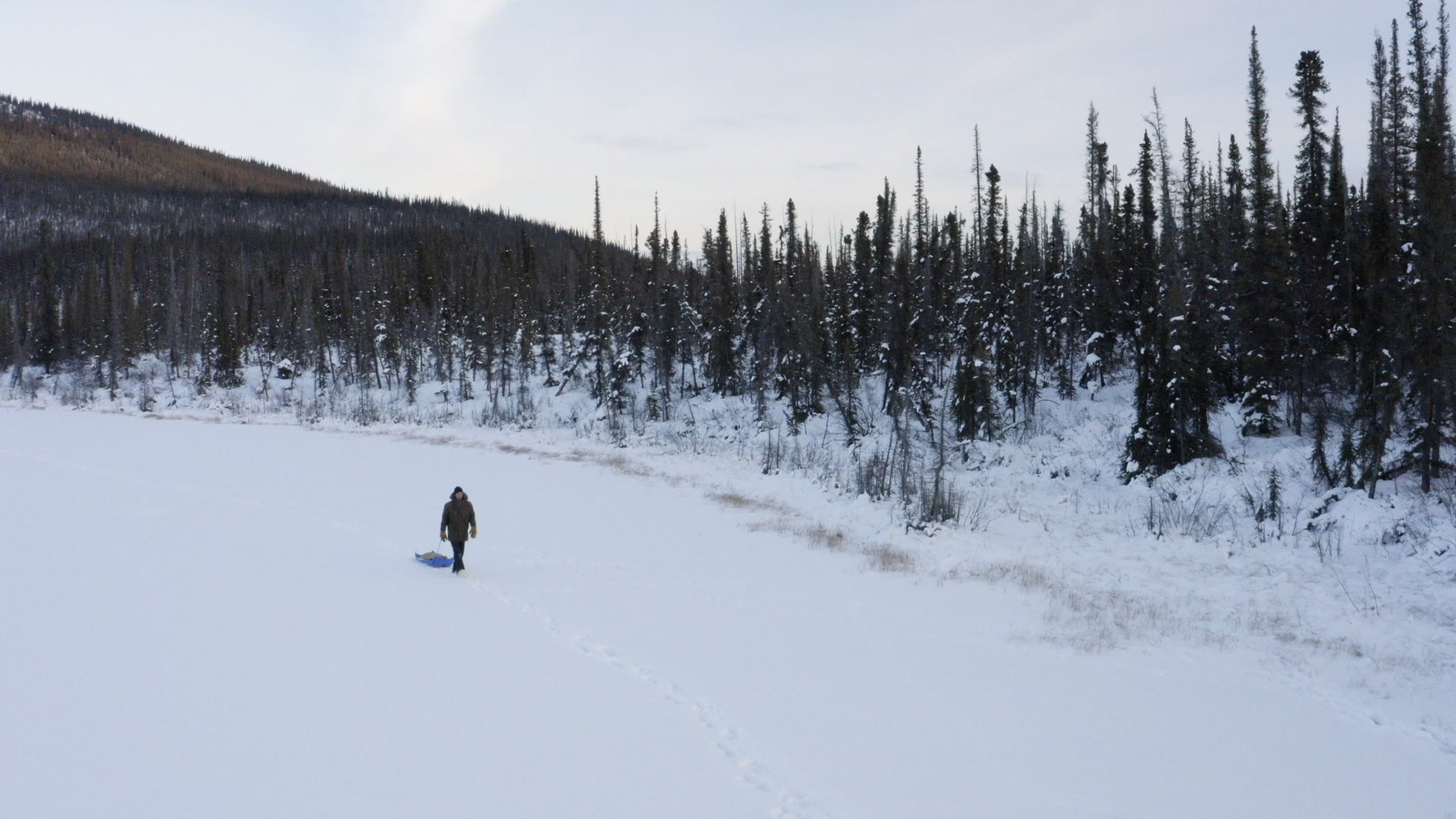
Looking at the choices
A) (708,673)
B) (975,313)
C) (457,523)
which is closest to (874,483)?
(457,523)

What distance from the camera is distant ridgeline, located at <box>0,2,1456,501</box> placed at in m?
24.8

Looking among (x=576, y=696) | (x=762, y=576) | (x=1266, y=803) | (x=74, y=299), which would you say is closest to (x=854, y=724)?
(x=576, y=696)

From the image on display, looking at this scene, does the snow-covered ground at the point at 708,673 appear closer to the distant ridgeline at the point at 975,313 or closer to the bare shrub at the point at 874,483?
the bare shrub at the point at 874,483

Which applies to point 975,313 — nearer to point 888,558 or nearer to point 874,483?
point 874,483

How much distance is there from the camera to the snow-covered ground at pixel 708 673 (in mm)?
6082

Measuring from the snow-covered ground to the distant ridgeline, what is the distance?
1150cm

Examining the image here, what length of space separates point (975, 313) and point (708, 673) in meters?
35.1

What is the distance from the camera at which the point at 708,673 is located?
28.4ft

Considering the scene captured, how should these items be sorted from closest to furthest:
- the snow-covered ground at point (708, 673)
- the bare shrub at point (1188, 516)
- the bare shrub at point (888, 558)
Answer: the snow-covered ground at point (708, 673) → the bare shrub at point (888, 558) → the bare shrub at point (1188, 516)

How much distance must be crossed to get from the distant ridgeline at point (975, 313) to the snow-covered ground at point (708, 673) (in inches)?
453

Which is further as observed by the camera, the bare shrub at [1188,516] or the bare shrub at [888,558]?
the bare shrub at [1188,516]

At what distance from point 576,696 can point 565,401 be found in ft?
149

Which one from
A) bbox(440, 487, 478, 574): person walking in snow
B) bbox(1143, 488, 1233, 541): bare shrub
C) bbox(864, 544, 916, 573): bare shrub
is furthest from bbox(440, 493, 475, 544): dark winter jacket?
bbox(1143, 488, 1233, 541): bare shrub

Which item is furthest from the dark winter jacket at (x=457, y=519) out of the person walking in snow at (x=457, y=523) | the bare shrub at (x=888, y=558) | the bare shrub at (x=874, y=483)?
the bare shrub at (x=874, y=483)
